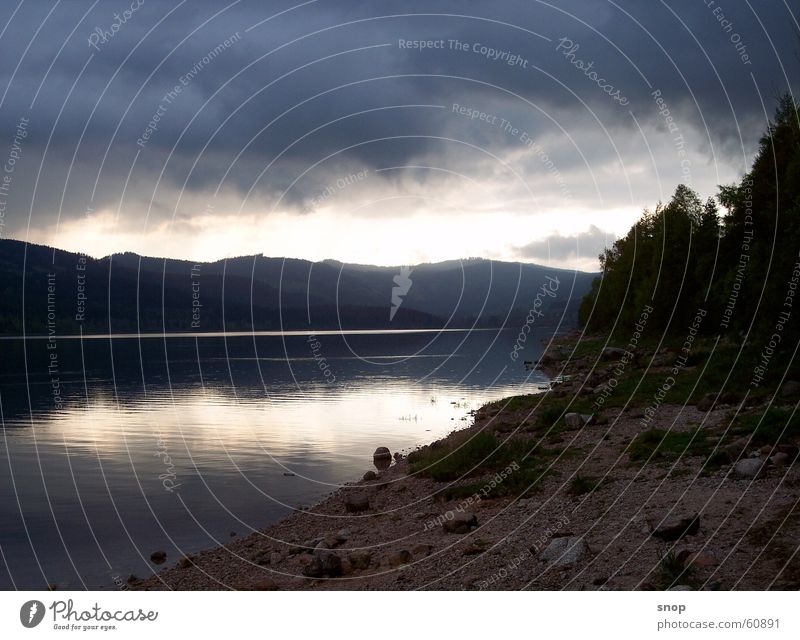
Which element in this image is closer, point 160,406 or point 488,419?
point 488,419

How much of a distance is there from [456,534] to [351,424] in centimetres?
2868

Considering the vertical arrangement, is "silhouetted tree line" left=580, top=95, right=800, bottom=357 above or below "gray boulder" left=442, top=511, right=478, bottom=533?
above

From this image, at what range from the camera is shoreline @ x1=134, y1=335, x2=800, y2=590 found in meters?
12.9

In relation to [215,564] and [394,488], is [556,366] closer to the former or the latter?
[394,488]

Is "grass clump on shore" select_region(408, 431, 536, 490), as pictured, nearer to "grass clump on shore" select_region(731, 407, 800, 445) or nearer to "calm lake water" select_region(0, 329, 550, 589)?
"calm lake water" select_region(0, 329, 550, 589)

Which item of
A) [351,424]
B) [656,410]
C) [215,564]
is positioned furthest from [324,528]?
[351,424]

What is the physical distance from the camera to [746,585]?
37.6 ft

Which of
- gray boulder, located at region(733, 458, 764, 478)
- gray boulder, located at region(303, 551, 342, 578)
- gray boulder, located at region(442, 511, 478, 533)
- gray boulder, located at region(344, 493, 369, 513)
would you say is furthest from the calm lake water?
gray boulder, located at region(733, 458, 764, 478)

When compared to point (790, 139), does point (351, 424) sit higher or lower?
lower
